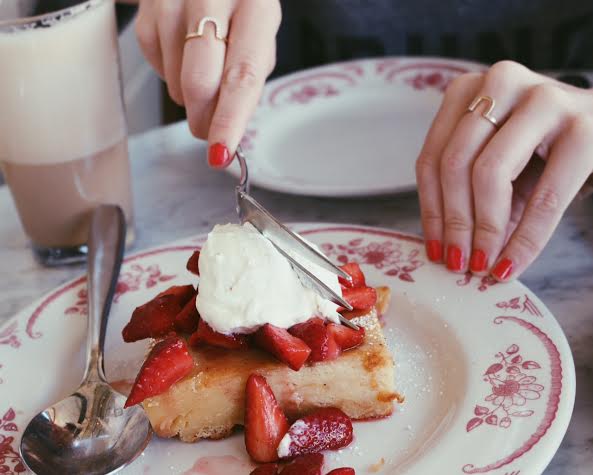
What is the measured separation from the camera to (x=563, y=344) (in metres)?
1.18

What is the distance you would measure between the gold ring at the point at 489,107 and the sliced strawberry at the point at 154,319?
0.62 meters

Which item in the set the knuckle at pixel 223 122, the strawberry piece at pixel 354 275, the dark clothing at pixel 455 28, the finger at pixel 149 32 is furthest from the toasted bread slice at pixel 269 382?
the dark clothing at pixel 455 28

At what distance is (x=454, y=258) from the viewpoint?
55.0 inches

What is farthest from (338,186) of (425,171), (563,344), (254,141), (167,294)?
(563,344)

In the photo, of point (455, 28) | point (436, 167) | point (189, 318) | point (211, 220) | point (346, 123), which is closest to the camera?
point (189, 318)

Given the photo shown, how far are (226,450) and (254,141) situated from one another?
95 cm

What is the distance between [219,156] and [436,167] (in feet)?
1.34

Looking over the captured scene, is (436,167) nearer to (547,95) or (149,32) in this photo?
(547,95)

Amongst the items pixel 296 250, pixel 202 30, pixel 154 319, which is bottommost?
pixel 154 319

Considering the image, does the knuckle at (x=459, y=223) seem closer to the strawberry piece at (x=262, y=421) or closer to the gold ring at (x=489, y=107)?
the gold ring at (x=489, y=107)

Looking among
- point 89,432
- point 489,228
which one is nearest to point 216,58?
point 489,228

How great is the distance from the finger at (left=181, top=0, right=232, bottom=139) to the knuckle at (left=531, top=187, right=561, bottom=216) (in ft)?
1.90

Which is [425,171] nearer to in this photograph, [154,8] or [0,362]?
[154,8]

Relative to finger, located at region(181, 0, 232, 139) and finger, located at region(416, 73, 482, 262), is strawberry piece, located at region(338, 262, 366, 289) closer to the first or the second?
finger, located at region(416, 73, 482, 262)
